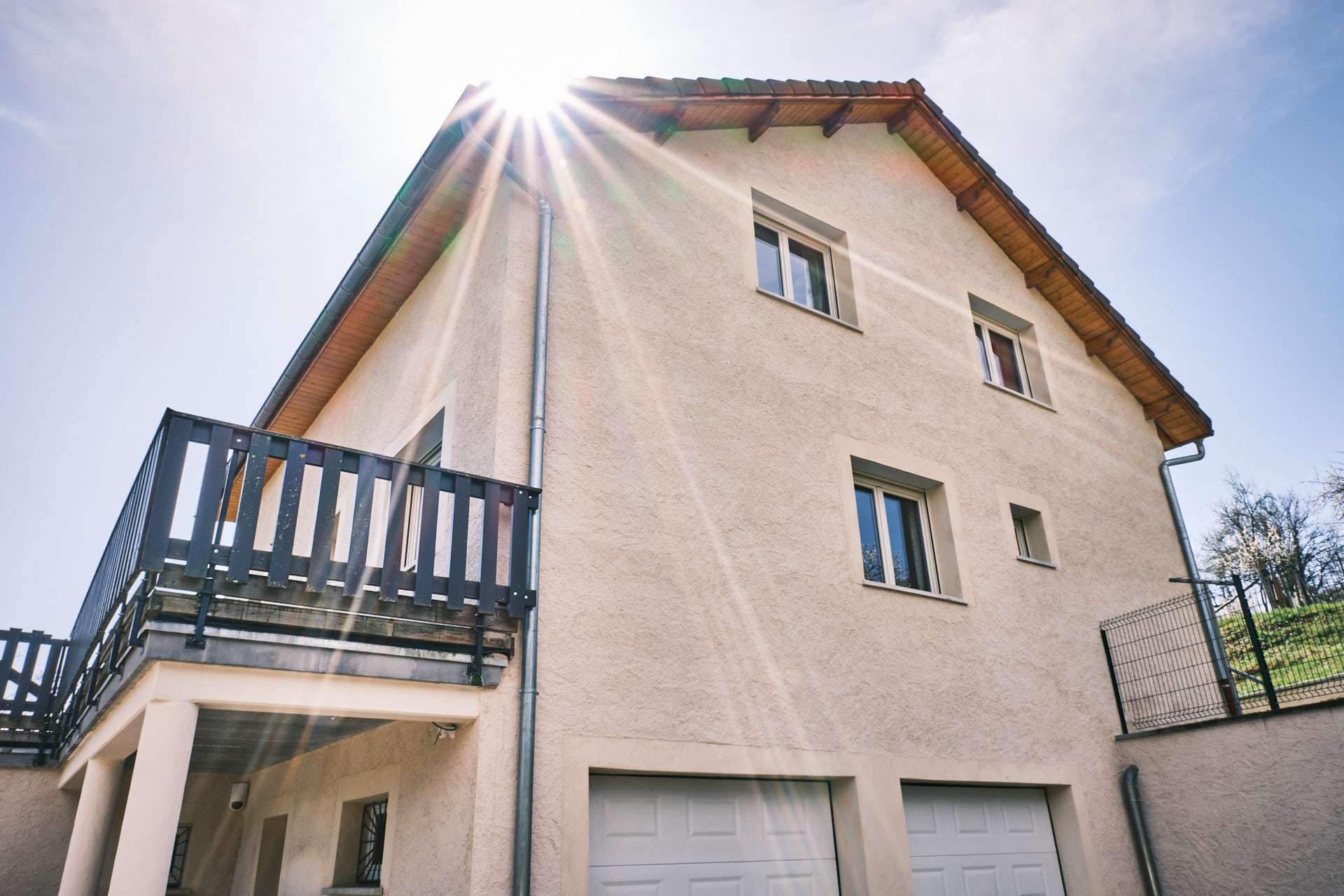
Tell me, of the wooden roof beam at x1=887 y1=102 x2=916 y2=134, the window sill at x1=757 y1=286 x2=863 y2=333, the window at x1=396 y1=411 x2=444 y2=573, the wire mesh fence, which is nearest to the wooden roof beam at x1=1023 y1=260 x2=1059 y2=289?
the wooden roof beam at x1=887 y1=102 x2=916 y2=134

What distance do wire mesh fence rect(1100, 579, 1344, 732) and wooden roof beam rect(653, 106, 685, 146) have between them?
625cm

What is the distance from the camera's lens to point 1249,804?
7.56 meters

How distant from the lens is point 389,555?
481cm

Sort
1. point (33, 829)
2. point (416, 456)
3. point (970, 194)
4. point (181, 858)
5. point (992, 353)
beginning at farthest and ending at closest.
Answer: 1. point (970, 194)
2. point (992, 353)
3. point (181, 858)
4. point (33, 829)
5. point (416, 456)

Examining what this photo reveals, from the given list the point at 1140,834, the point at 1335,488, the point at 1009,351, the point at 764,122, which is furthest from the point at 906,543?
the point at 1335,488

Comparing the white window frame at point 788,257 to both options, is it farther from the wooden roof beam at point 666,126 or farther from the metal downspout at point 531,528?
the metal downspout at point 531,528

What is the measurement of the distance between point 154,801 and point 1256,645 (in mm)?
8146

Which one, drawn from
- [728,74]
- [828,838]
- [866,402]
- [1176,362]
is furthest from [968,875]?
[1176,362]

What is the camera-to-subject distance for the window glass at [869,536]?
306 inches

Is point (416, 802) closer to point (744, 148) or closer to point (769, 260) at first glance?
point (769, 260)

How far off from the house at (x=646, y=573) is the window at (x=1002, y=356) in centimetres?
14

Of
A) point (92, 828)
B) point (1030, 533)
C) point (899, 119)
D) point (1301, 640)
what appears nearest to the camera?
point (92, 828)

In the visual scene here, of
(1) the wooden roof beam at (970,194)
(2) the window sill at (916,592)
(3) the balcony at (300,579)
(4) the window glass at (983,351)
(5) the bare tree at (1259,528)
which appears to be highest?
(5) the bare tree at (1259,528)

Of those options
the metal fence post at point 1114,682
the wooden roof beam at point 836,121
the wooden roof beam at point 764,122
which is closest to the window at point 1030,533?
the metal fence post at point 1114,682
